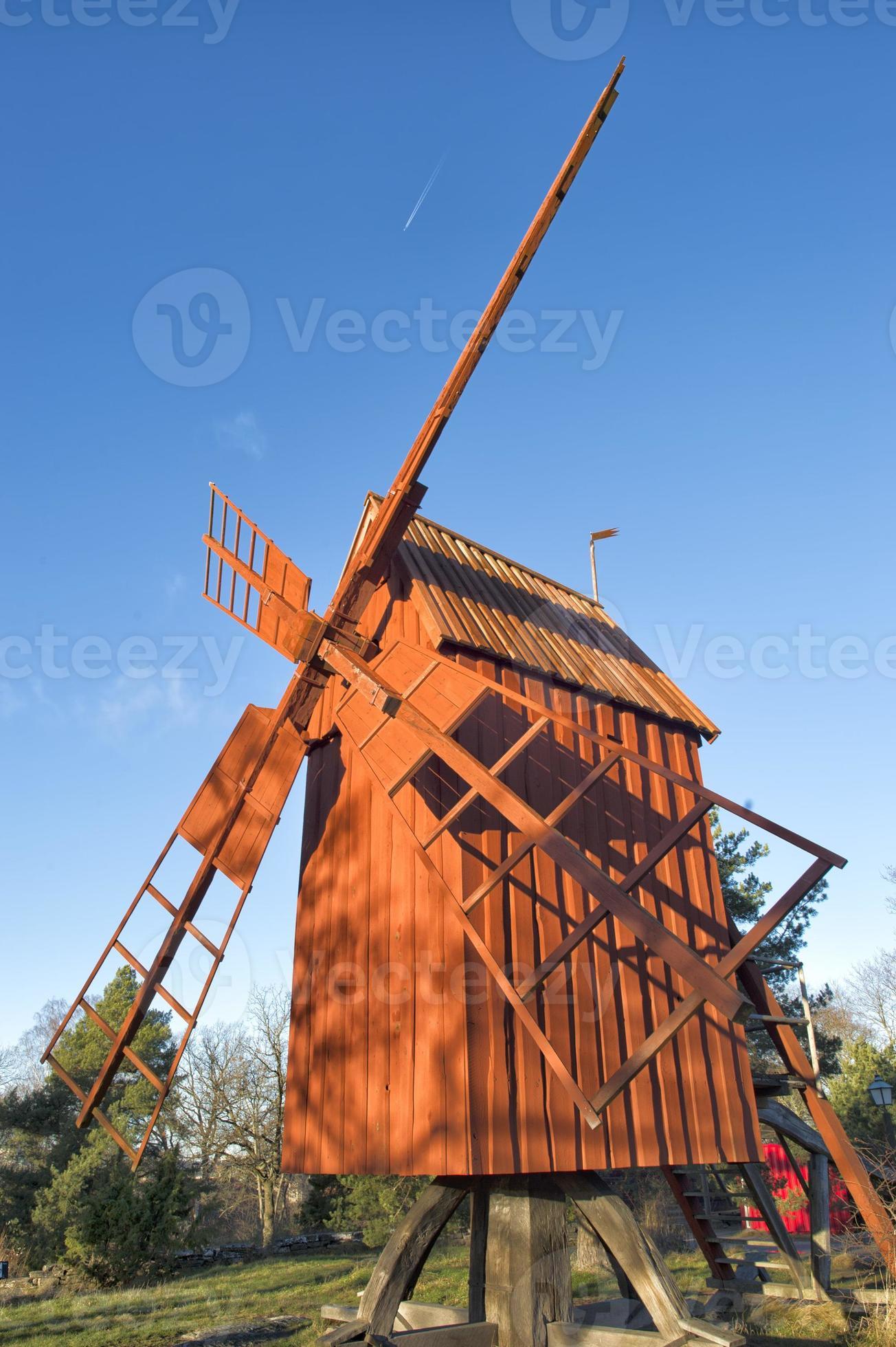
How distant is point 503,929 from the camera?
7820mm

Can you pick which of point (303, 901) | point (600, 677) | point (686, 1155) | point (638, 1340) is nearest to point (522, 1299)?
point (638, 1340)

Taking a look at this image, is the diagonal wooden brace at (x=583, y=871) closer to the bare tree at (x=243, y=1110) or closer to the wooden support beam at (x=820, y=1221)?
the wooden support beam at (x=820, y=1221)

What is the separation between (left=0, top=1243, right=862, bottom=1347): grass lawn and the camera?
451 inches

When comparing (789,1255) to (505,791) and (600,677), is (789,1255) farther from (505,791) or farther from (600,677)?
(505,791)

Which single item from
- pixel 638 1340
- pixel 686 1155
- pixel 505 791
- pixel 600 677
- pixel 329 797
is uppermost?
pixel 600 677

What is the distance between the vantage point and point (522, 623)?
1013 cm

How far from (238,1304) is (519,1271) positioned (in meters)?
8.76

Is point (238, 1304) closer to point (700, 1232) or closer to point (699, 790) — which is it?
point (700, 1232)

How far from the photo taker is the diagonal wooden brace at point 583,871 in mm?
4969

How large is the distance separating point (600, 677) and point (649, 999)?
3407 mm

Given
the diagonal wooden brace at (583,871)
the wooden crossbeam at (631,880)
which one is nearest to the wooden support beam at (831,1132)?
the wooden crossbeam at (631,880)

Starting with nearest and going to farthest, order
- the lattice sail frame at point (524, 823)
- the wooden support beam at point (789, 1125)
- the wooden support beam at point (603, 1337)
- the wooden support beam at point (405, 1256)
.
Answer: the lattice sail frame at point (524, 823), the wooden support beam at point (603, 1337), the wooden support beam at point (405, 1256), the wooden support beam at point (789, 1125)

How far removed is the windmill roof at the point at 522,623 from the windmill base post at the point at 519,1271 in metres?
4.84

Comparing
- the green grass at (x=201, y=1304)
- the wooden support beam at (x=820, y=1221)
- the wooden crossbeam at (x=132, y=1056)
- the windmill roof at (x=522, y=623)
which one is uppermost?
the windmill roof at (x=522, y=623)
